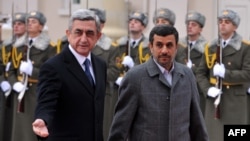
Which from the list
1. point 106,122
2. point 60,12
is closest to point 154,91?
point 106,122

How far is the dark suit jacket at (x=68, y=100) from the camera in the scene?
14.4 feet

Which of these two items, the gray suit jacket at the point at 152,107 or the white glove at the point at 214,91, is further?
the white glove at the point at 214,91

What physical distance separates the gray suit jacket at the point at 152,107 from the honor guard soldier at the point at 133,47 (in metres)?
3.75

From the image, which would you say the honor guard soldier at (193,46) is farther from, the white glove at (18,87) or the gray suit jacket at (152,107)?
the gray suit jacket at (152,107)

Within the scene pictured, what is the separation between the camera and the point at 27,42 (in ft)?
27.5

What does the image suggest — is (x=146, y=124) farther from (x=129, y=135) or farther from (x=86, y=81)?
(x=86, y=81)

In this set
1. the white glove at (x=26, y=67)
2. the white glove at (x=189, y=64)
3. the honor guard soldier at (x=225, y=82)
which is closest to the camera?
the honor guard soldier at (x=225, y=82)

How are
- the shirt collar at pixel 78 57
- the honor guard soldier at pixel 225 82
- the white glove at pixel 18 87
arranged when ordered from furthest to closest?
1. the white glove at pixel 18 87
2. the honor guard soldier at pixel 225 82
3. the shirt collar at pixel 78 57

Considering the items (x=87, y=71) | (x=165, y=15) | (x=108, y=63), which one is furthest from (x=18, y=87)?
(x=87, y=71)

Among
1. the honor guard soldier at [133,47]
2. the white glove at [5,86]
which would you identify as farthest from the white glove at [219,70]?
the white glove at [5,86]

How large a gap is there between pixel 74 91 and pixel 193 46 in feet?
12.8

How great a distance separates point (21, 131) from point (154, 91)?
14.0 feet

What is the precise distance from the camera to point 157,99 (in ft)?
14.4

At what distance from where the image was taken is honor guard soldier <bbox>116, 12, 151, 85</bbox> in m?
8.26
